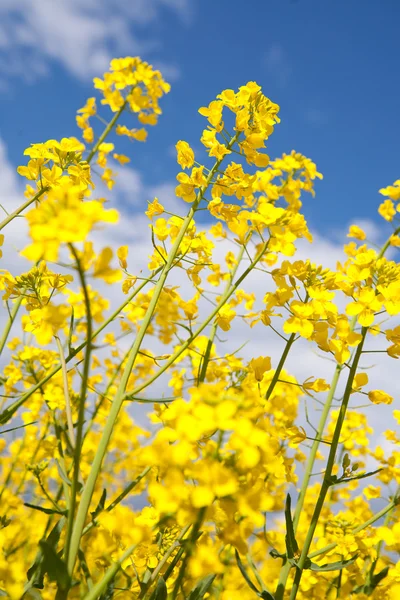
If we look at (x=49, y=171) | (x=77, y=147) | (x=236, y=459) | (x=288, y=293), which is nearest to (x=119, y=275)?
(x=236, y=459)

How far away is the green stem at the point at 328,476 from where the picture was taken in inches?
70.9

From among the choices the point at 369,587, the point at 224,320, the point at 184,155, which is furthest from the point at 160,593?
the point at 184,155

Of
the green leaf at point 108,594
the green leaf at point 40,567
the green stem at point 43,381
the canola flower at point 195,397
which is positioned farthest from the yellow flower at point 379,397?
the green leaf at point 40,567

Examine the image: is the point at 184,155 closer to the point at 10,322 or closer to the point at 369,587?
the point at 10,322

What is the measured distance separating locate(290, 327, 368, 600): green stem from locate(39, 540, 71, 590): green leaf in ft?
3.24

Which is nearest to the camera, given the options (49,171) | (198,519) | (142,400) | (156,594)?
(198,519)

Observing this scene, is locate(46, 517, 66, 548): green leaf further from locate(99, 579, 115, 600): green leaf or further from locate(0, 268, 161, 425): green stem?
locate(0, 268, 161, 425): green stem

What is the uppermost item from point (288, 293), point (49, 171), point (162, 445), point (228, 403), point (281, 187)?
point (281, 187)

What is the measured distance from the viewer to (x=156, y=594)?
1518mm

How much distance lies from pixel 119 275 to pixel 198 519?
58cm

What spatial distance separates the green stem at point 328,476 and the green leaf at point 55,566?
0.99 meters

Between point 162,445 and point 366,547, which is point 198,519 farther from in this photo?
point 366,547

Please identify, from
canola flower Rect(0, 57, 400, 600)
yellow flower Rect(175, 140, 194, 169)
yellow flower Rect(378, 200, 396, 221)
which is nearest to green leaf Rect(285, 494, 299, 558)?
canola flower Rect(0, 57, 400, 600)

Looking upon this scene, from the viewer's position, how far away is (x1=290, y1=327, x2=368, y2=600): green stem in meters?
1.80
